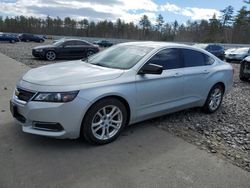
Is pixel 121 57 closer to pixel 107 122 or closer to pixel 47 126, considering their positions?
pixel 107 122

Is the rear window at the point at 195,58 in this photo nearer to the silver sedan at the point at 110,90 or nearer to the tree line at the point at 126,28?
the silver sedan at the point at 110,90

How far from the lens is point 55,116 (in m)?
3.52

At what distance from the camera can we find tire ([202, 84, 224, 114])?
5730 millimetres

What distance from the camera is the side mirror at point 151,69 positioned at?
165 inches

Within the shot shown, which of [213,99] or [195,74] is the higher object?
[195,74]

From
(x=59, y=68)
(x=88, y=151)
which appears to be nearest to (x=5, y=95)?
(x=59, y=68)

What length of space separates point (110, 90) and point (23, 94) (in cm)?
128

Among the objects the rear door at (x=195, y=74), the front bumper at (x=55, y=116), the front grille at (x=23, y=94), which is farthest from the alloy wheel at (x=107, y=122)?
the rear door at (x=195, y=74)

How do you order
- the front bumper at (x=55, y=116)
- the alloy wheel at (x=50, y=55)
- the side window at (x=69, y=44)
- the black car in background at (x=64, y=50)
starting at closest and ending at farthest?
the front bumper at (x=55, y=116) < the black car in background at (x=64, y=50) < the alloy wheel at (x=50, y=55) < the side window at (x=69, y=44)

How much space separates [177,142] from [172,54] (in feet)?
5.60

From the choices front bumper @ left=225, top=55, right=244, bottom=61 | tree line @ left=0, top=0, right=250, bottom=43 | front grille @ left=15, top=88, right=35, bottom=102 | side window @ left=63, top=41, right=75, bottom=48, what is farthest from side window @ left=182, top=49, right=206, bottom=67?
tree line @ left=0, top=0, right=250, bottom=43

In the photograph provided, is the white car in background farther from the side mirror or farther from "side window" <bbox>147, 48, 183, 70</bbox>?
the side mirror

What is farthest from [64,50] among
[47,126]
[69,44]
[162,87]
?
[47,126]

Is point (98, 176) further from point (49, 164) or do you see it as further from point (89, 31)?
point (89, 31)
